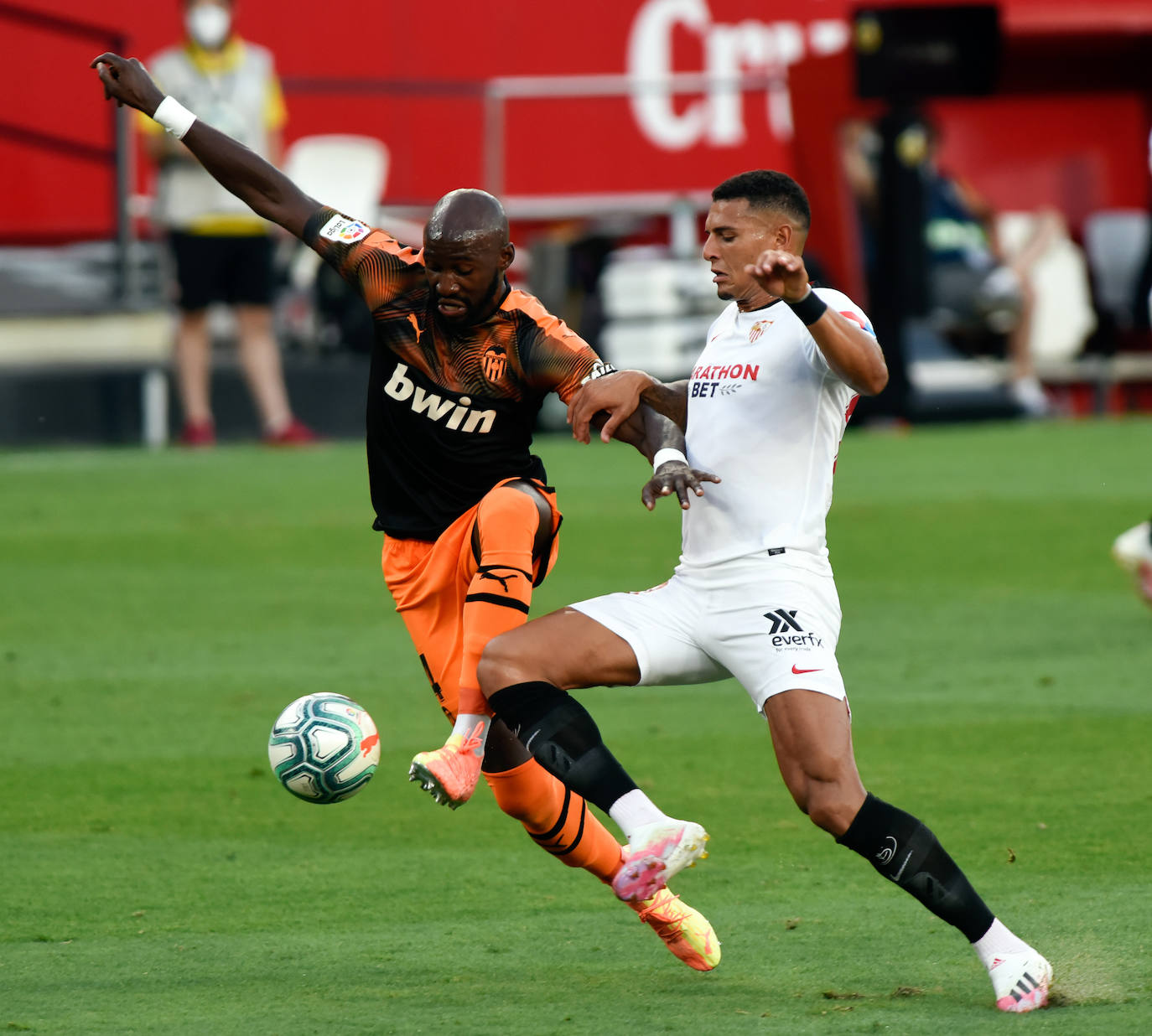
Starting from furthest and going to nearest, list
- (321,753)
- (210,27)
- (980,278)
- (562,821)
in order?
(980,278), (210,27), (321,753), (562,821)

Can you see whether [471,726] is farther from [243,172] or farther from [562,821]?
[243,172]

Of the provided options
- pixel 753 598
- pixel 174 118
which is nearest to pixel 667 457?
pixel 753 598

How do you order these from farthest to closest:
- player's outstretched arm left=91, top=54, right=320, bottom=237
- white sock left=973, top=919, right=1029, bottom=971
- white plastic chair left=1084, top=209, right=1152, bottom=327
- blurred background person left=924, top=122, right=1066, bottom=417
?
white plastic chair left=1084, top=209, right=1152, bottom=327 < blurred background person left=924, top=122, right=1066, bottom=417 < player's outstretched arm left=91, top=54, right=320, bottom=237 < white sock left=973, top=919, right=1029, bottom=971

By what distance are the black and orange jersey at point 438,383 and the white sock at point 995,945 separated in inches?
72.1

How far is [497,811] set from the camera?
7.59m

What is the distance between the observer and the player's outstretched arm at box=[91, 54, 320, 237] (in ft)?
20.7

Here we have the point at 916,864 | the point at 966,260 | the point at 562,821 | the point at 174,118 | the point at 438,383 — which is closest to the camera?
the point at 916,864

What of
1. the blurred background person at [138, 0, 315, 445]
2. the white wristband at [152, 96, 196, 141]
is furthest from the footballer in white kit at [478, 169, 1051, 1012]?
the blurred background person at [138, 0, 315, 445]

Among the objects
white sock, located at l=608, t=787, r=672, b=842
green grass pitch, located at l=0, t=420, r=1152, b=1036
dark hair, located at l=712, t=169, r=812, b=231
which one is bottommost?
green grass pitch, located at l=0, t=420, r=1152, b=1036

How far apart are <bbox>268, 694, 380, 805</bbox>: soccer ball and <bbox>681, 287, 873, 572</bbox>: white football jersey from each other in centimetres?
111

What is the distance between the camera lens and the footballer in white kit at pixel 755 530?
544cm

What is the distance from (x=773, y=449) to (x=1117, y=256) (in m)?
18.4

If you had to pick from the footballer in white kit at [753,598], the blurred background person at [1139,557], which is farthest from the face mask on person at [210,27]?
the footballer in white kit at [753,598]

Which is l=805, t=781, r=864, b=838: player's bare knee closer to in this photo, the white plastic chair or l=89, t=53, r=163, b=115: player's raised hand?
l=89, t=53, r=163, b=115: player's raised hand
